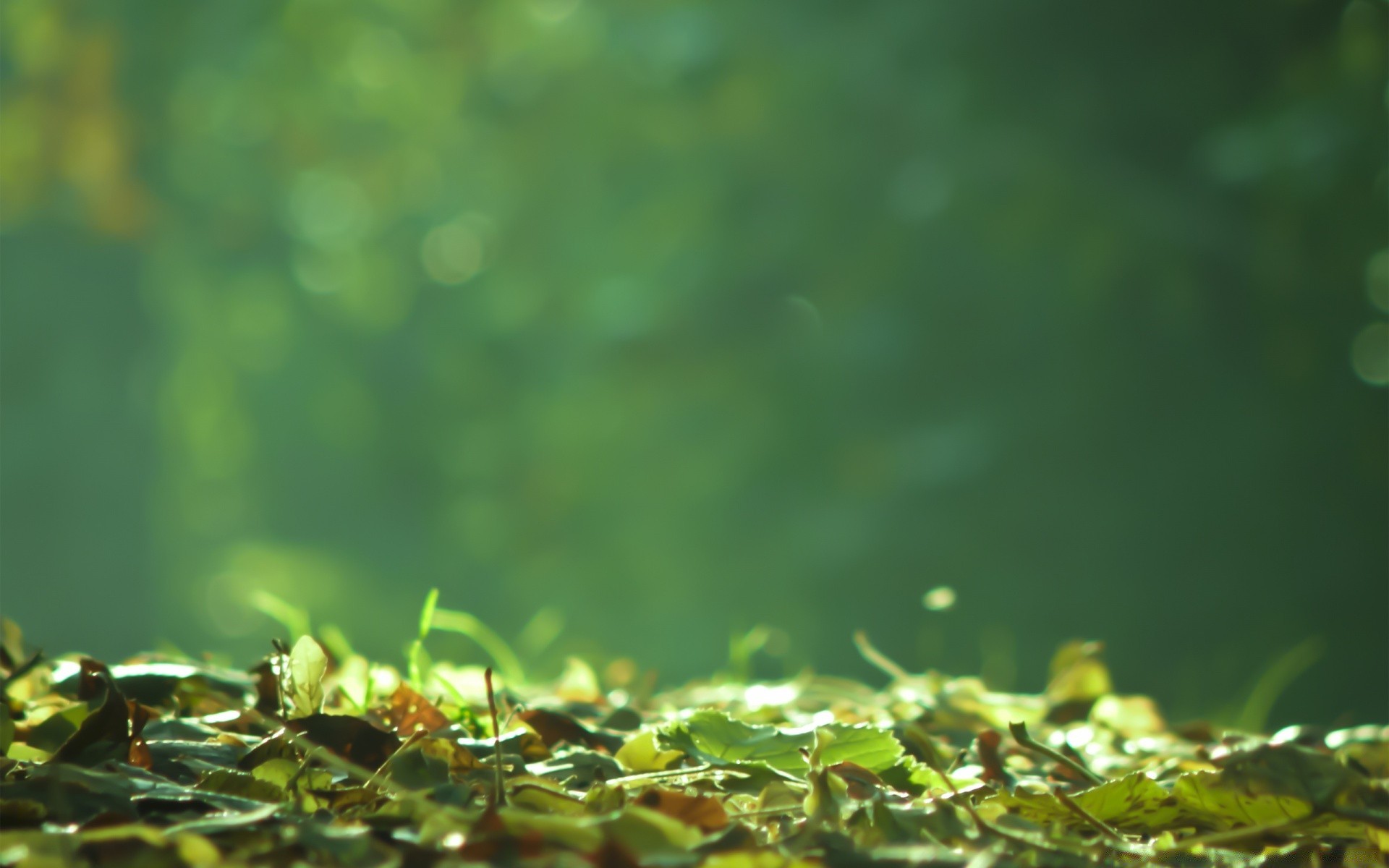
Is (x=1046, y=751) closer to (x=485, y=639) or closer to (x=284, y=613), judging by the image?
(x=485, y=639)

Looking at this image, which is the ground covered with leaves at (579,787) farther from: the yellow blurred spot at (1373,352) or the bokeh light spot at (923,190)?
the bokeh light spot at (923,190)

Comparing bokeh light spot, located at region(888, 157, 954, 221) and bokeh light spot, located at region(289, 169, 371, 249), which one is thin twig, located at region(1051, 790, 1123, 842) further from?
bokeh light spot, located at region(289, 169, 371, 249)

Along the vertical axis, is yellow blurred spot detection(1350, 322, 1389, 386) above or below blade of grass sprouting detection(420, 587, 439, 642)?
above

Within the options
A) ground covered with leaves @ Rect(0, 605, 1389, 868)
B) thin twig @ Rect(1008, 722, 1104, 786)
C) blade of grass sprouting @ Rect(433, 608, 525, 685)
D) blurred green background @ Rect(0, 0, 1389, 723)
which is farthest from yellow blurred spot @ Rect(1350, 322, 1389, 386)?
thin twig @ Rect(1008, 722, 1104, 786)

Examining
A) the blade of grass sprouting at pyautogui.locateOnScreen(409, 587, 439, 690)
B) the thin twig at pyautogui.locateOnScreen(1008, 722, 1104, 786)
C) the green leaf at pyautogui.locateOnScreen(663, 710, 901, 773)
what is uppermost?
the blade of grass sprouting at pyautogui.locateOnScreen(409, 587, 439, 690)

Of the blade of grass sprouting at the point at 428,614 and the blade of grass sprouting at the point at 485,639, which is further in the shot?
the blade of grass sprouting at the point at 485,639


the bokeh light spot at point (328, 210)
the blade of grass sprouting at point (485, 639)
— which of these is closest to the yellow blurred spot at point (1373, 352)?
the blade of grass sprouting at point (485, 639)

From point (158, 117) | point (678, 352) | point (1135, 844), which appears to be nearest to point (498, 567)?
point (678, 352)
